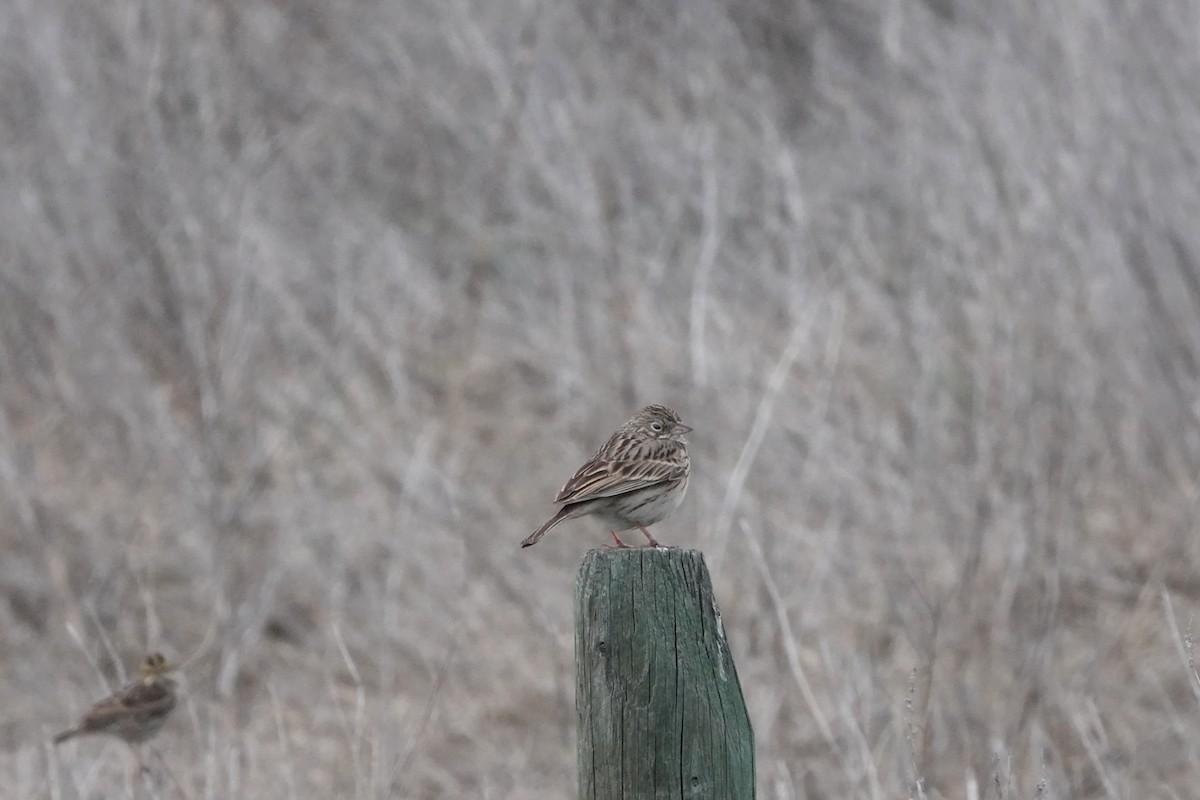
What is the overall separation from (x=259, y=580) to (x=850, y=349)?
5.00m

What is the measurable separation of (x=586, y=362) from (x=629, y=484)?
6268 mm

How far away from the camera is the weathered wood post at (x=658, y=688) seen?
344 cm

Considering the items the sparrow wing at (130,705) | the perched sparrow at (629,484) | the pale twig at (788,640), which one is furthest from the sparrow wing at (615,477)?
the sparrow wing at (130,705)

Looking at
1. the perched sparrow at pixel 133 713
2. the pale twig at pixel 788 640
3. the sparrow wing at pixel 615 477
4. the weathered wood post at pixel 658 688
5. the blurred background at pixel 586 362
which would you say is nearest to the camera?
A: the weathered wood post at pixel 658 688

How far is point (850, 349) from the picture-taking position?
42.0 ft

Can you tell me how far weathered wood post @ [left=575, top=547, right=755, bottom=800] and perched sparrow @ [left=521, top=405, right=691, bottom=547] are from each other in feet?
6.14

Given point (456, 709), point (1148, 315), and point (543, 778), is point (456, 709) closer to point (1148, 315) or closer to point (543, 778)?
point (543, 778)

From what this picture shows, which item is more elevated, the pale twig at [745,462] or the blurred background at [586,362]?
the blurred background at [586,362]

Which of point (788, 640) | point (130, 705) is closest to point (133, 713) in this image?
point (130, 705)

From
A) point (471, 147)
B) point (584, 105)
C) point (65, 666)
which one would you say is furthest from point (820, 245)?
point (65, 666)

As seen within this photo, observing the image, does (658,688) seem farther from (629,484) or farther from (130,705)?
(130,705)

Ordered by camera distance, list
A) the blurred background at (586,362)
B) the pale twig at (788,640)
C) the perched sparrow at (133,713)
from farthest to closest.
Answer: the blurred background at (586,362), the perched sparrow at (133,713), the pale twig at (788,640)

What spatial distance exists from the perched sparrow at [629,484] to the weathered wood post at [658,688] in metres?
1.87

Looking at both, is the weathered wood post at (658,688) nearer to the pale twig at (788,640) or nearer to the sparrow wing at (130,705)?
the pale twig at (788,640)
